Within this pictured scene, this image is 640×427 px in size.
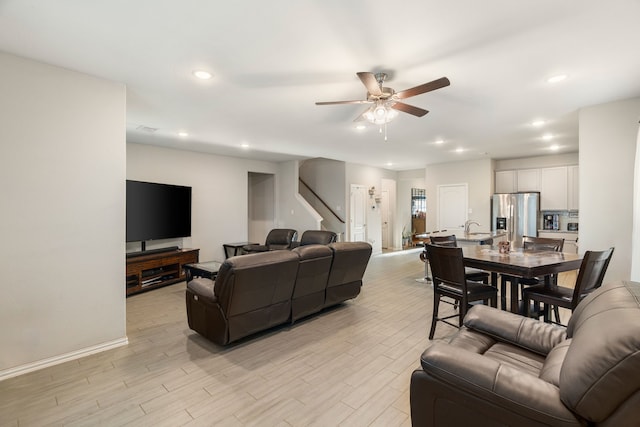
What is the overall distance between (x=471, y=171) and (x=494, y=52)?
5.96 metres

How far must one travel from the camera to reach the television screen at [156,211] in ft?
17.1

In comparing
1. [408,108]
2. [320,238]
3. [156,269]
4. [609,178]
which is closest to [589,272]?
[609,178]

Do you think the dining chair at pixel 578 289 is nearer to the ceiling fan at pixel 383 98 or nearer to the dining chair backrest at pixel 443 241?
the dining chair backrest at pixel 443 241

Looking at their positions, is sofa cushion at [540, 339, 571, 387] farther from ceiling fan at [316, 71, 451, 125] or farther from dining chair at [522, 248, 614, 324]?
ceiling fan at [316, 71, 451, 125]

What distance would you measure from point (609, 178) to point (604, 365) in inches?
144

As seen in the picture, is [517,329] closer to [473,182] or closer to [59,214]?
[59,214]

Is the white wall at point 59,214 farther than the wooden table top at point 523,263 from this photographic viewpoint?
No

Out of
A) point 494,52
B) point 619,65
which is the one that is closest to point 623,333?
point 494,52

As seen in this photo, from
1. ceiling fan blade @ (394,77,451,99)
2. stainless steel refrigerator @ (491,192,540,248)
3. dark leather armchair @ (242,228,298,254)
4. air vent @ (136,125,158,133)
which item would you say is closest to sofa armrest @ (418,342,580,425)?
ceiling fan blade @ (394,77,451,99)

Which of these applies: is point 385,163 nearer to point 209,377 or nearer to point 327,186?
point 327,186

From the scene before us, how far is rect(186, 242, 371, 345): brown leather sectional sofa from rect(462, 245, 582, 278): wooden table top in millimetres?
1400

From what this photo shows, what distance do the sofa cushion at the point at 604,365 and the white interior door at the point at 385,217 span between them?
27.4ft

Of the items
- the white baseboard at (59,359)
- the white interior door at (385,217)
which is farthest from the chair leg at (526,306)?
the white interior door at (385,217)

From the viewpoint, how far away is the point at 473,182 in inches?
309
